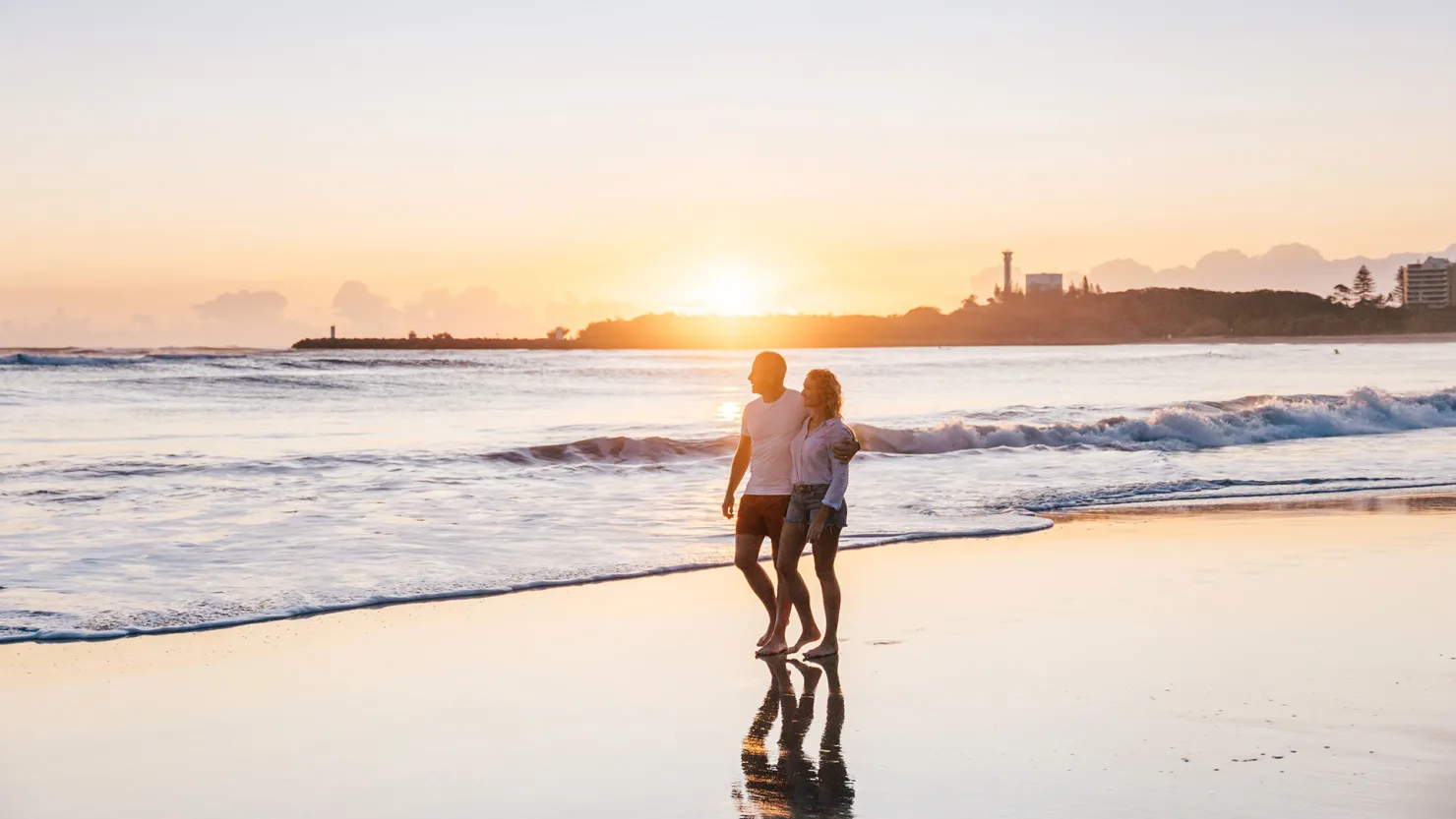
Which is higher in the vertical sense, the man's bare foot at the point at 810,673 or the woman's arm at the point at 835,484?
the woman's arm at the point at 835,484

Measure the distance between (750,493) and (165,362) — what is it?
57.5m

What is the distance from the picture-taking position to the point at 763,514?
8.30 m

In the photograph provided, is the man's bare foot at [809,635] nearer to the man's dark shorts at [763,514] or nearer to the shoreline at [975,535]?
the man's dark shorts at [763,514]

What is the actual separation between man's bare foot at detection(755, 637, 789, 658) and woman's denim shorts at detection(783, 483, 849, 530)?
0.75 meters

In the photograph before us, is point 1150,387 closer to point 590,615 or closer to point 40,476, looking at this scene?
point 40,476

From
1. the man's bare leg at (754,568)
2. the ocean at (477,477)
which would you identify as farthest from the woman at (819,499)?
the ocean at (477,477)

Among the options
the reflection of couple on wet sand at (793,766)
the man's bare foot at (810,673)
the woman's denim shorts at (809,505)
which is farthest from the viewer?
the woman's denim shorts at (809,505)

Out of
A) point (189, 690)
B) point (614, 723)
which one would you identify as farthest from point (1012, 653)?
→ point (189, 690)

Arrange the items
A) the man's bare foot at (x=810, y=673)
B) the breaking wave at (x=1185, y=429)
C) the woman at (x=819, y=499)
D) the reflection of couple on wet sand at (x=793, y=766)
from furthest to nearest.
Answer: the breaking wave at (x=1185, y=429)
the woman at (x=819, y=499)
the man's bare foot at (x=810, y=673)
the reflection of couple on wet sand at (x=793, y=766)

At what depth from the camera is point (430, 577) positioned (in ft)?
35.3

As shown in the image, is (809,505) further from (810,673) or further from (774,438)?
(810,673)

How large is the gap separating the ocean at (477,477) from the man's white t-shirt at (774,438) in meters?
2.03

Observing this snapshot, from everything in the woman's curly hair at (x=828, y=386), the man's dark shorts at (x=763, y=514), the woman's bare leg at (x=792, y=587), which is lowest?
the woman's bare leg at (x=792, y=587)

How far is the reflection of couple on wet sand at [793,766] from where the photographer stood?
507 cm
